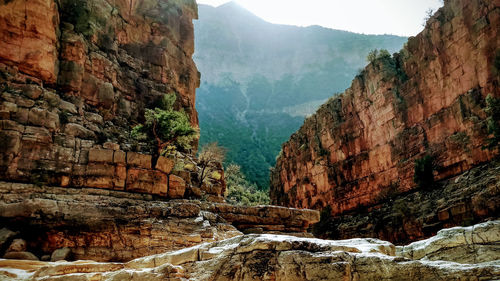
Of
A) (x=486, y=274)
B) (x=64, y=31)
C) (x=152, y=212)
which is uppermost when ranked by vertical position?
(x=64, y=31)

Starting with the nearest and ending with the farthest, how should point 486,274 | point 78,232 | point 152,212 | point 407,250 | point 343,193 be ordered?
point 486,274 < point 407,250 < point 78,232 < point 152,212 < point 343,193

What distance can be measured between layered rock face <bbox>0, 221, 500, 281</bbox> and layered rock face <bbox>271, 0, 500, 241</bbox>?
17614 mm

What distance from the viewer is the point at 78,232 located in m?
14.0

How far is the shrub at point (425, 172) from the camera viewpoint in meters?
31.6

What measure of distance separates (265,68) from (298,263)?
167 m

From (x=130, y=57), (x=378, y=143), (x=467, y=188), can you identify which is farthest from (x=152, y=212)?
(x=378, y=143)

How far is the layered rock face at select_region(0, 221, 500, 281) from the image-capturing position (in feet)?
21.5

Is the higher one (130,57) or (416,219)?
(130,57)

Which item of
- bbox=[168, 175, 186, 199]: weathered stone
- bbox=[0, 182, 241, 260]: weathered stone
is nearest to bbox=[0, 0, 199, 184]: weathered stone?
bbox=[168, 175, 186, 199]: weathered stone

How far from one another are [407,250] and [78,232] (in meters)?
12.8

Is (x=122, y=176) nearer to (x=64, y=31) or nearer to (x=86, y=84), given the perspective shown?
(x=86, y=84)

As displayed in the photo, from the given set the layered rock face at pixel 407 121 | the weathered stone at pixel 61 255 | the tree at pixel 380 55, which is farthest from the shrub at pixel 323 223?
the weathered stone at pixel 61 255

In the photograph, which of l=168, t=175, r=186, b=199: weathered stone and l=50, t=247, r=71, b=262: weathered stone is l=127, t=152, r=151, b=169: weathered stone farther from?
l=50, t=247, r=71, b=262: weathered stone

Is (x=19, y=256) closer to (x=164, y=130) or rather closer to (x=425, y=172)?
(x=164, y=130)
